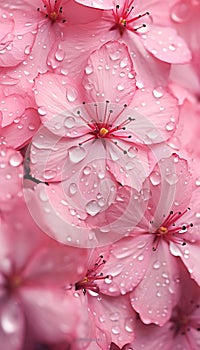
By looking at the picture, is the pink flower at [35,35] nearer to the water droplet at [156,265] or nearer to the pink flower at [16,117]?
the pink flower at [16,117]

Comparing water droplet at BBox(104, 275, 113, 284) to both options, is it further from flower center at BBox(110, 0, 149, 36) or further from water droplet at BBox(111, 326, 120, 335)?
flower center at BBox(110, 0, 149, 36)

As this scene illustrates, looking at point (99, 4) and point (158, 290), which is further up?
point (99, 4)

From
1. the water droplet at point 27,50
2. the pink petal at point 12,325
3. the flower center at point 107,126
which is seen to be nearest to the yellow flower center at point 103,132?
the flower center at point 107,126

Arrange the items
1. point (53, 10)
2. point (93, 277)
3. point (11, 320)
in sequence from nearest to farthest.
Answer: point (11, 320) < point (93, 277) < point (53, 10)

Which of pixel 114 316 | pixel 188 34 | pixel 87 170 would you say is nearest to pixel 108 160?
pixel 87 170

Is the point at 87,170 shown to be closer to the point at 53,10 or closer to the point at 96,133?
the point at 96,133

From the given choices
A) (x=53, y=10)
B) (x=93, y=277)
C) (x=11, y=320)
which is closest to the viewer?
(x=11, y=320)
